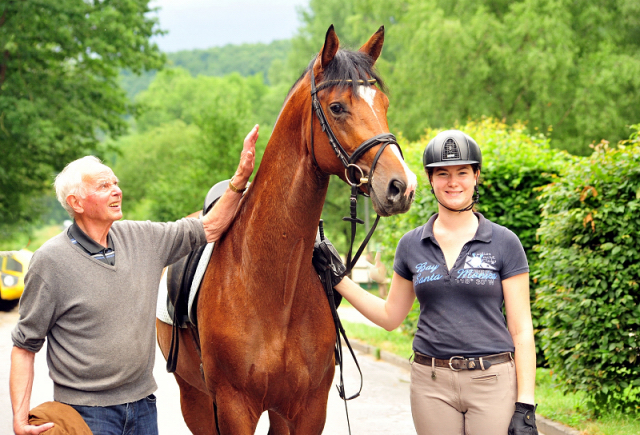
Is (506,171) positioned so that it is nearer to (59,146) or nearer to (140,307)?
(140,307)

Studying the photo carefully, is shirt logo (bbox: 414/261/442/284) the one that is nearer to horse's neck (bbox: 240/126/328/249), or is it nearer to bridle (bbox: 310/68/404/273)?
bridle (bbox: 310/68/404/273)

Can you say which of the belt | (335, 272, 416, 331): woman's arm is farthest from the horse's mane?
the belt

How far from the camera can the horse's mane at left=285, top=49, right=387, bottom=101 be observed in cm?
288

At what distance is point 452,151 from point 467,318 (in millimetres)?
746

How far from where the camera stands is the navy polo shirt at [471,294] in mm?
2791

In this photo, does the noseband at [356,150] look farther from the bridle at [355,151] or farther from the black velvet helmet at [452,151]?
the black velvet helmet at [452,151]

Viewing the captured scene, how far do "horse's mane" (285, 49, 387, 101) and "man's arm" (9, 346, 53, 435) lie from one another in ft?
5.95

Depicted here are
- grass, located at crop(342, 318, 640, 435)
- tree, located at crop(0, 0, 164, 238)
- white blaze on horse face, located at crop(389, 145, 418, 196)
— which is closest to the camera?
white blaze on horse face, located at crop(389, 145, 418, 196)

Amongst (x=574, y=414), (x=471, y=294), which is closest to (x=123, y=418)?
(x=471, y=294)

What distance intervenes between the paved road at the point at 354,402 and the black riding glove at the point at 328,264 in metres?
3.30

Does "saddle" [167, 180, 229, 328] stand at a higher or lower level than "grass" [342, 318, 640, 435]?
higher

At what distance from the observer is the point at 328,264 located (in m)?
3.30

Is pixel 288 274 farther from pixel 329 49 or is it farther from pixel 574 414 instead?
pixel 574 414

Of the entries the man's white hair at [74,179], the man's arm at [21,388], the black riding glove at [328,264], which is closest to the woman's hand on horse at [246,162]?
the black riding glove at [328,264]
